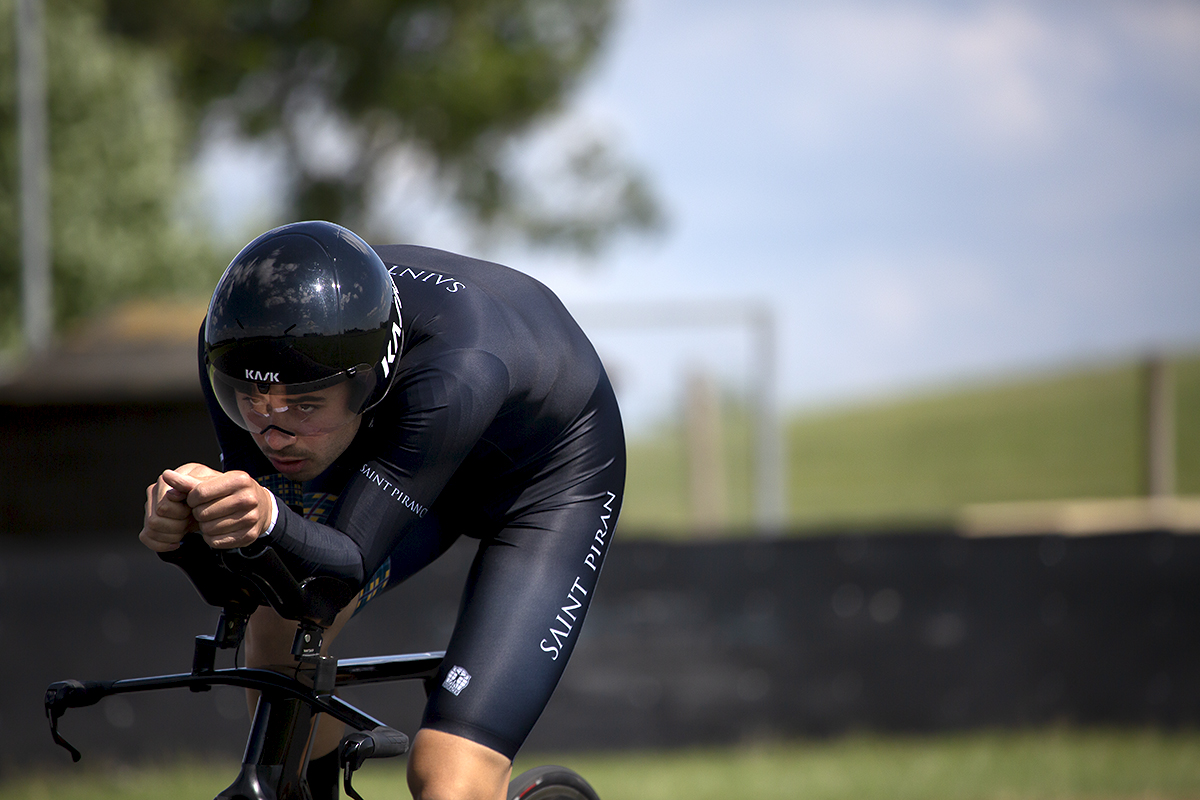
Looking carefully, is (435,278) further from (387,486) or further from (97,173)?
(97,173)

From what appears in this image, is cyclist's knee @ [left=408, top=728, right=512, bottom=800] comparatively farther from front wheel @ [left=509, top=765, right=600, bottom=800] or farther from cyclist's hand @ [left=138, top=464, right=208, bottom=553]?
cyclist's hand @ [left=138, top=464, right=208, bottom=553]

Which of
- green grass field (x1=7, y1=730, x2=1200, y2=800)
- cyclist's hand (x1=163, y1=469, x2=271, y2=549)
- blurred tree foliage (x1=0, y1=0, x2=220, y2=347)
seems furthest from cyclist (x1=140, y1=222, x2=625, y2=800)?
blurred tree foliage (x1=0, y1=0, x2=220, y2=347)

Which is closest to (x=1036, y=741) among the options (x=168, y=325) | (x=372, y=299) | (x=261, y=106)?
(x=372, y=299)

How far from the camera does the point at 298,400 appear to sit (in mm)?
2498

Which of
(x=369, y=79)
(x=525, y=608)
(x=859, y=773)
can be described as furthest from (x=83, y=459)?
(x=369, y=79)

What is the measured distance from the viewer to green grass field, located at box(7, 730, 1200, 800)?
6.70 meters

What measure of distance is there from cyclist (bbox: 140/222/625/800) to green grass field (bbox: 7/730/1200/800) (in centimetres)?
390

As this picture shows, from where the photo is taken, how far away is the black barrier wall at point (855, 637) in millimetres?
7582

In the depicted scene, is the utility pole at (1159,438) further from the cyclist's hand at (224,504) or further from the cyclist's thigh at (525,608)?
the cyclist's hand at (224,504)

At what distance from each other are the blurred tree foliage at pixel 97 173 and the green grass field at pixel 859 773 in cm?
2066

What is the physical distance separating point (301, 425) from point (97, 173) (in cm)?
2634

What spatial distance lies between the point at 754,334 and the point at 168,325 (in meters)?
6.51

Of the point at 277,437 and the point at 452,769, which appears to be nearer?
the point at 277,437

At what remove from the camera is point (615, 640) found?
762cm
